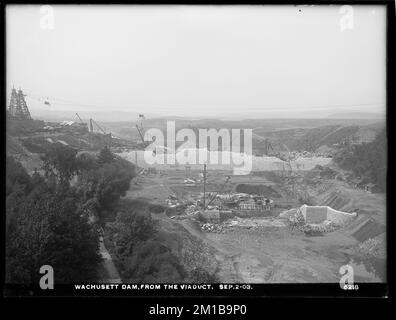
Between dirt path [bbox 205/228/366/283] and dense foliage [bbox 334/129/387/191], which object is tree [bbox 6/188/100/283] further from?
dense foliage [bbox 334/129/387/191]

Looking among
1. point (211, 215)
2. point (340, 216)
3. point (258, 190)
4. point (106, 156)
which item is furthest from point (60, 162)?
point (340, 216)

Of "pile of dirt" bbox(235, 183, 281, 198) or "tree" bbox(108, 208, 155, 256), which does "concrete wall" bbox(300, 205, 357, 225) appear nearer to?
"pile of dirt" bbox(235, 183, 281, 198)

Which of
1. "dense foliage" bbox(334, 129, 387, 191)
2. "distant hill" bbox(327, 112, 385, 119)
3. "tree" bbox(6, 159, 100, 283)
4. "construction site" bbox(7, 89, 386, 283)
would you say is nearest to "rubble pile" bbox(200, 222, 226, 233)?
"construction site" bbox(7, 89, 386, 283)

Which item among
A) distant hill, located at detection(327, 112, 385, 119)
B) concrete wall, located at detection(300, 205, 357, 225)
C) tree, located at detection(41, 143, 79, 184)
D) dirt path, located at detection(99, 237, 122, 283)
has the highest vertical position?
distant hill, located at detection(327, 112, 385, 119)

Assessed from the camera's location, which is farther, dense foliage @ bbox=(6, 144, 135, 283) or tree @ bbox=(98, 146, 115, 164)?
tree @ bbox=(98, 146, 115, 164)

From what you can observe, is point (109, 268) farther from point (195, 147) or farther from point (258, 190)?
point (258, 190)

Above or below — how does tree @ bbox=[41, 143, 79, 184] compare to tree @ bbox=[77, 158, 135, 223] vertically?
above

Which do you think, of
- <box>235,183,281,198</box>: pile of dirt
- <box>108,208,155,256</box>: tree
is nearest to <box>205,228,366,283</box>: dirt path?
<box>235,183,281,198</box>: pile of dirt
